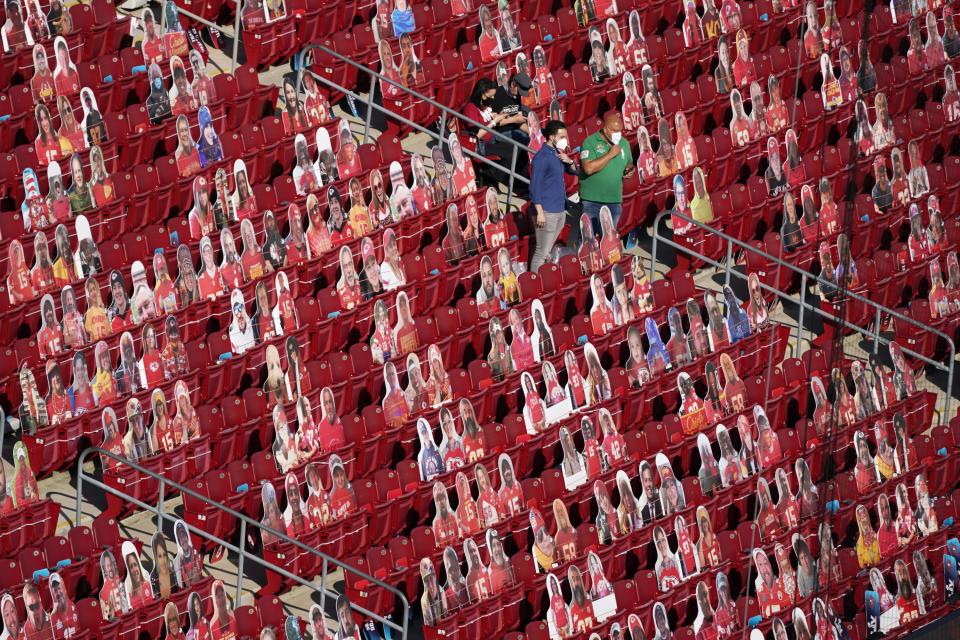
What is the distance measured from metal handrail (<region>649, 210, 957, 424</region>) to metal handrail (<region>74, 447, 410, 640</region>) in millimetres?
2529

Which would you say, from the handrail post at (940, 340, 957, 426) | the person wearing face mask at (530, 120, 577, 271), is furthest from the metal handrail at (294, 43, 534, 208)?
the handrail post at (940, 340, 957, 426)

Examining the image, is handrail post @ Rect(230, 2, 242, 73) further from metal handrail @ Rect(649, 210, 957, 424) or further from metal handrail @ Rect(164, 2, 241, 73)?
metal handrail @ Rect(649, 210, 957, 424)

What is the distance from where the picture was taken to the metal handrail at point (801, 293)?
37.4 feet

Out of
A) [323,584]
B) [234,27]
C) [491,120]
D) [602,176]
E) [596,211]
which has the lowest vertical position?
[323,584]

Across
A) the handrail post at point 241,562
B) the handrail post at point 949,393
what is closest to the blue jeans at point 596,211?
the handrail post at point 949,393

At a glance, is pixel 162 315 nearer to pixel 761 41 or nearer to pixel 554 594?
pixel 554 594

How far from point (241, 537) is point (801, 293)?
3360mm

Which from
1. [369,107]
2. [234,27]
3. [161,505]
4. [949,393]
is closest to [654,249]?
[369,107]

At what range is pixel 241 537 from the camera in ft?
31.4

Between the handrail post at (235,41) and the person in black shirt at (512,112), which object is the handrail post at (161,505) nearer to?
the handrail post at (235,41)

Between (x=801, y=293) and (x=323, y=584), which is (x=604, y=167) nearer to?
(x=801, y=293)

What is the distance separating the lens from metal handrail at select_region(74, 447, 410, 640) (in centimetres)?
948

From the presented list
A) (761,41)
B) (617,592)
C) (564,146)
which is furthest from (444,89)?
(617,592)

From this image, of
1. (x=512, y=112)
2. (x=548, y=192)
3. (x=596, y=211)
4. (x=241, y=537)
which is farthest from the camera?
(x=512, y=112)
